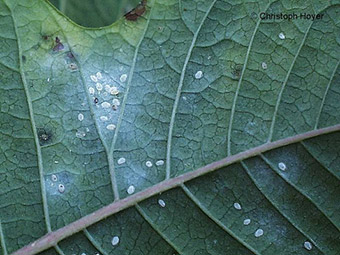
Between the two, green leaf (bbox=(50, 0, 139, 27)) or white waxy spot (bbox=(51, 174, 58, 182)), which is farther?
green leaf (bbox=(50, 0, 139, 27))

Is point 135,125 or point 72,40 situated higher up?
point 72,40

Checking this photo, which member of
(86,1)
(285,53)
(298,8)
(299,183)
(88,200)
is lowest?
(88,200)

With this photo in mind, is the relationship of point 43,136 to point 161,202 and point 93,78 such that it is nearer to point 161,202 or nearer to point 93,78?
point 93,78

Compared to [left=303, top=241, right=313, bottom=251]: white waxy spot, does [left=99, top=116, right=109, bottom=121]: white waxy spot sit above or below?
above

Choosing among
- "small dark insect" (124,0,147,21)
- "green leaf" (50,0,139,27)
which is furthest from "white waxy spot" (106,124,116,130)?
"green leaf" (50,0,139,27)

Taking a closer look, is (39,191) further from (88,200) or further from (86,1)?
(86,1)

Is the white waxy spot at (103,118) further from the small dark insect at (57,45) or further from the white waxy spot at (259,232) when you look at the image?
the white waxy spot at (259,232)

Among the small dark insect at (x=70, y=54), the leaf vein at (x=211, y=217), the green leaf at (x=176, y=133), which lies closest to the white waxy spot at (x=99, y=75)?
the green leaf at (x=176, y=133)

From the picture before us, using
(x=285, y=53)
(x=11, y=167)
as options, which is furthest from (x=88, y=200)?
(x=285, y=53)

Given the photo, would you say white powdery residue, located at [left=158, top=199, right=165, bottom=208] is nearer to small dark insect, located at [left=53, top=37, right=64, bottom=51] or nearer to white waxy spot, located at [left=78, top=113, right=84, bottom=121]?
white waxy spot, located at [left=78, top=113, right=84, bottom=121]

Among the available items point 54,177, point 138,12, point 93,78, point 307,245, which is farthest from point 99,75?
point 307,245
